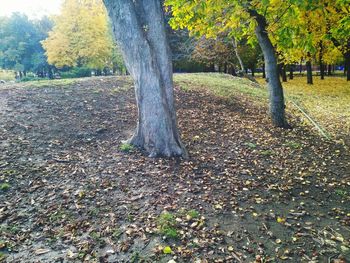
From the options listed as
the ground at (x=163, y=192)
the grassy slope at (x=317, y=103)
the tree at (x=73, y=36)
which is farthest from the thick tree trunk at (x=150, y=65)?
the tree at (x=73, y=36)

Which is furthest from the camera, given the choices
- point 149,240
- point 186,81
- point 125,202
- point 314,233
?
point 186,81

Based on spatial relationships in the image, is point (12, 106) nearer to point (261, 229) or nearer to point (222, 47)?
point (261, 229)

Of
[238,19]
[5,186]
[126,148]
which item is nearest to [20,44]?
[126,148]

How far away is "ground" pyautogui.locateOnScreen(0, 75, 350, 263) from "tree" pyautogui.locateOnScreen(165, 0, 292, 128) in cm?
136

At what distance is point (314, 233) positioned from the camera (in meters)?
4.66

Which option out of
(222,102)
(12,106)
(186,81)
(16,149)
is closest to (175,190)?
(16,149)

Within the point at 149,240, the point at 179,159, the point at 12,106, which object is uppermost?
the point at 12,106

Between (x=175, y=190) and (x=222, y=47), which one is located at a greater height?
(x=222, y=47)

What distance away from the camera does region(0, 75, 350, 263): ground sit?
13.8ft

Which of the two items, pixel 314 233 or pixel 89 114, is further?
pixel 89 114

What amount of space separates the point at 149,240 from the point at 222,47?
77.1 feet

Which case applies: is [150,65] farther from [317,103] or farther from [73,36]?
[73,36]

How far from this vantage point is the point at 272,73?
1001 centimetres

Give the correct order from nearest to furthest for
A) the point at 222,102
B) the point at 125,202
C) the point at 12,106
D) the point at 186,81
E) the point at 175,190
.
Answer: the point at 125,202, the point at 175,190, the point at 12,106, the point at 222,102, the point at 186,81
